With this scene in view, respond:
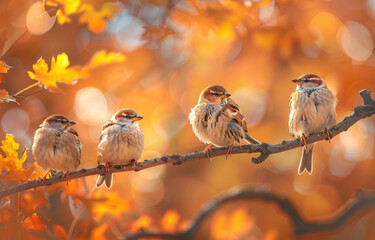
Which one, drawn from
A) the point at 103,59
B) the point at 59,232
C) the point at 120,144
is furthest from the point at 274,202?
the point at 103,59

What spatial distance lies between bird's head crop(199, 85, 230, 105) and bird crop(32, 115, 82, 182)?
807mm

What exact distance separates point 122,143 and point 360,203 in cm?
161

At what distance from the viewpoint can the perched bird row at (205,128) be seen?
247 centimetres

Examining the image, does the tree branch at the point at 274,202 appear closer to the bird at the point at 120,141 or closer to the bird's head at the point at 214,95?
the bird at the point at 120,141

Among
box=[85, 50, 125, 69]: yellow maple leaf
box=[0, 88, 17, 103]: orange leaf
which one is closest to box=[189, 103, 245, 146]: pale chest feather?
box=[85, 50, 125, 69]: yellow maple leaf

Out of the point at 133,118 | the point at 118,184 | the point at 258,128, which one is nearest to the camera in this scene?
the point at 133,118

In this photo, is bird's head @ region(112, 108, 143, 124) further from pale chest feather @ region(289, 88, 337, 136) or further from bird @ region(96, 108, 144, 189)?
pale chest feather @ region(289, 88, 337, 136)

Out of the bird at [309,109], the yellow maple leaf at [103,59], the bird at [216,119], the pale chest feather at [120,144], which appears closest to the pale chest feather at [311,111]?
the bird at [309,109]

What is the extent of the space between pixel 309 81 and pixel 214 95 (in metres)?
0.64

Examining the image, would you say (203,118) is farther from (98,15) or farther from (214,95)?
(98,15)

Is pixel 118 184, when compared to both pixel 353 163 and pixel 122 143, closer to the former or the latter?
pixel 122 143

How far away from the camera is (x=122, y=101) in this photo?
413cm

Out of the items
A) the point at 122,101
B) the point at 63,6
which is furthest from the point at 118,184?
the point at 63,6

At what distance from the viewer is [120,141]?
8.82 ft
